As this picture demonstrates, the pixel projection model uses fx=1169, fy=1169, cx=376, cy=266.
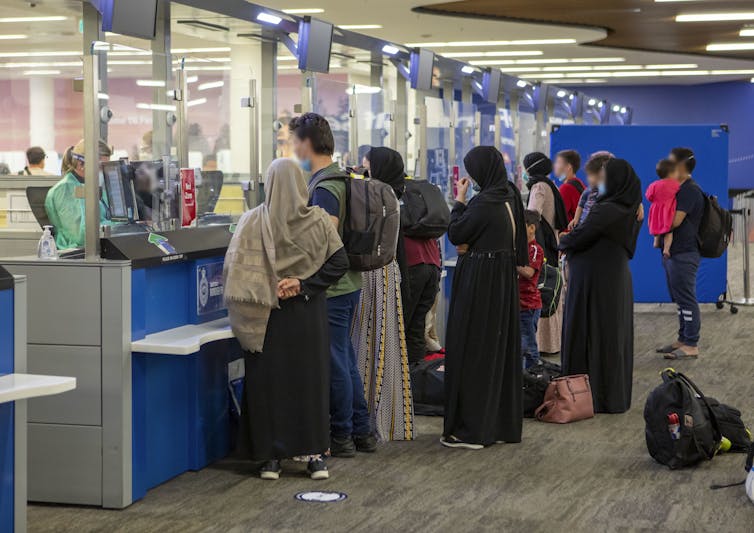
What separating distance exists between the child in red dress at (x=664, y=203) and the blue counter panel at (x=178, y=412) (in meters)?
4.09

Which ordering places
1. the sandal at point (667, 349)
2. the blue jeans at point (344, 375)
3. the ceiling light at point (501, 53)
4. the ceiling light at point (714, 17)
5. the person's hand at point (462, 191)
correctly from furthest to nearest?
1. the ceiling light at point (501, 53)
2. the ceiling light at point (714, 17)
3. the sandal at point (667, 349)
4. the person's hand at point (462, 191)
5. the blue jeans at point (344, 375)

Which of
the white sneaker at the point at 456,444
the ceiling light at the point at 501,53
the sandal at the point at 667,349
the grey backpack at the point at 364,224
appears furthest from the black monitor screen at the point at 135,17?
the ceiling light at the point at 501,53

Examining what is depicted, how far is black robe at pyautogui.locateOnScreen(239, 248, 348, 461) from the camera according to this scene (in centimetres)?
462

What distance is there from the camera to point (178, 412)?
15.7 ft

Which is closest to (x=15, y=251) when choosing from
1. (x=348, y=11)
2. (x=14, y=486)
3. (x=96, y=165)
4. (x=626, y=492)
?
(x=96, y=165)

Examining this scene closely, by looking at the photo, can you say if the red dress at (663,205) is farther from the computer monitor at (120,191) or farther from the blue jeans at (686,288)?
the computer monitor at (120,191)

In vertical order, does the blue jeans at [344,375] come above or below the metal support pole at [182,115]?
below

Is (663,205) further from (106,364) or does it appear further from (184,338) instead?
(106,364)

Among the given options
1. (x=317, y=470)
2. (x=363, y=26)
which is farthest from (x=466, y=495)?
(x=363, y=26)

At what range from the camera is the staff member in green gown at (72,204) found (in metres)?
4.46

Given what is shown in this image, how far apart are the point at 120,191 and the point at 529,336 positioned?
3.24 m

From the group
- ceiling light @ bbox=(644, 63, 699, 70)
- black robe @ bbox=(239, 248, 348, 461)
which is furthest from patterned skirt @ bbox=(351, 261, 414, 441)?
ceiling light @ bbox=(644, 63, 699, 70)

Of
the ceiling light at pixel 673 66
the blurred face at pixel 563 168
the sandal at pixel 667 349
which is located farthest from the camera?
the ceiling light at pixel 673 66

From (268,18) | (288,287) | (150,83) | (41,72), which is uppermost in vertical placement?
(41,72)
